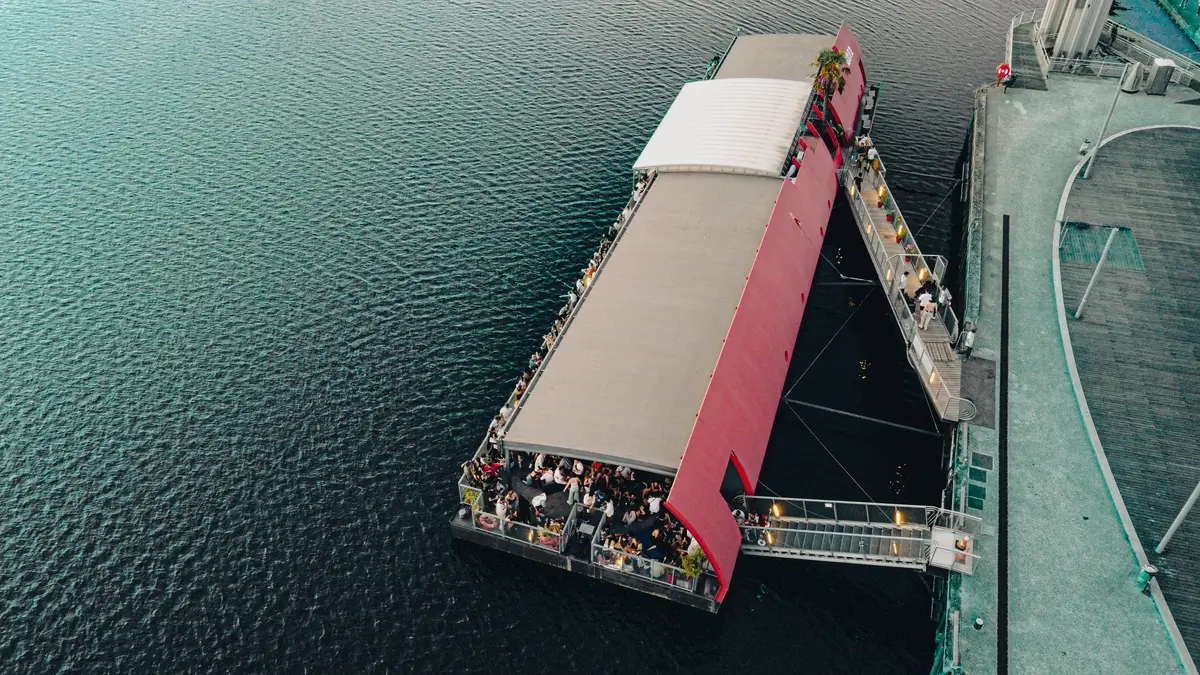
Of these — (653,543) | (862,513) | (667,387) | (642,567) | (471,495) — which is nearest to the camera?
(642,567)

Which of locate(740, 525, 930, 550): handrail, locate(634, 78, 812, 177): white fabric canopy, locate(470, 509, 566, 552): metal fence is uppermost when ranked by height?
locate(634, 78, 812, 177): white fabric canopy

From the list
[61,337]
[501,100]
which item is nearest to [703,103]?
[501,100]

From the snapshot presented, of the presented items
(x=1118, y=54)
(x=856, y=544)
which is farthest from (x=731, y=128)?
(x=1118, y=54)

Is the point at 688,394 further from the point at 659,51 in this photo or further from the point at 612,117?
the point at 659,51

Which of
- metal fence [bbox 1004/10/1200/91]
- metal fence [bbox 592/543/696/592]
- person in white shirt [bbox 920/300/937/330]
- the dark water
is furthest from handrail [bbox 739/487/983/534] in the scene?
metal fence [bbox 1004/10/1200/91]

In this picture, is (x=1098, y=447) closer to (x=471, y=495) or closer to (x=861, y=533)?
(x=861, y=533)

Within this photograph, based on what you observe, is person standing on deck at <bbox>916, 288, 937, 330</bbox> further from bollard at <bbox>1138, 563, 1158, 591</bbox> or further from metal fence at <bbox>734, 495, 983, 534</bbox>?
bollard at <bbox>1138, 563, 1158, 591</bbox>

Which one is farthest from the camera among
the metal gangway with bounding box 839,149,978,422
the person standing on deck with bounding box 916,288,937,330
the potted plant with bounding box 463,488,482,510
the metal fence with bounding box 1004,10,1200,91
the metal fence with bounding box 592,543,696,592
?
the metal fence with bounding box 1004,10,1200,91
